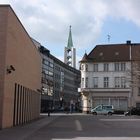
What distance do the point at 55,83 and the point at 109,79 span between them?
59794 mm

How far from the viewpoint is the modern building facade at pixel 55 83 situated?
449ft

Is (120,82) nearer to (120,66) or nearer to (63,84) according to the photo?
(120,66)

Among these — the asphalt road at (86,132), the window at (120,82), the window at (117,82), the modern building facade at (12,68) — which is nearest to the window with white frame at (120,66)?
the window at (120,82)

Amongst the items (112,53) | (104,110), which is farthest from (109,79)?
(104,110)

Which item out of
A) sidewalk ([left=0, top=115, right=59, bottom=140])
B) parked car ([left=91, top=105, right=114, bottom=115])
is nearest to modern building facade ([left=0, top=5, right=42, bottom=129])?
sidewalk ([left=0, top=115, right=59, bottom=140])

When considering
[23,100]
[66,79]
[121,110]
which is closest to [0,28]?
[23,100]

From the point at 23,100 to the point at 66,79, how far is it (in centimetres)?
14110

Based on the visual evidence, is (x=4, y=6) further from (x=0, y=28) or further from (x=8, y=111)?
(x=8, y=111)

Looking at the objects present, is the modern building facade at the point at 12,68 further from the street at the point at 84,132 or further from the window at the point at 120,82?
the window at the point at 120,82

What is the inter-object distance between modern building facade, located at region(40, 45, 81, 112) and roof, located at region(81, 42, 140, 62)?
19455 mm

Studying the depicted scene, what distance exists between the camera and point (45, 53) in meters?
144

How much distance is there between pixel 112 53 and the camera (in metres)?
107

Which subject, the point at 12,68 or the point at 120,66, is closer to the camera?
the point at 12,68

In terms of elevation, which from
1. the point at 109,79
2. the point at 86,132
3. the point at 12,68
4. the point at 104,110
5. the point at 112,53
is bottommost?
the point at 86,132
